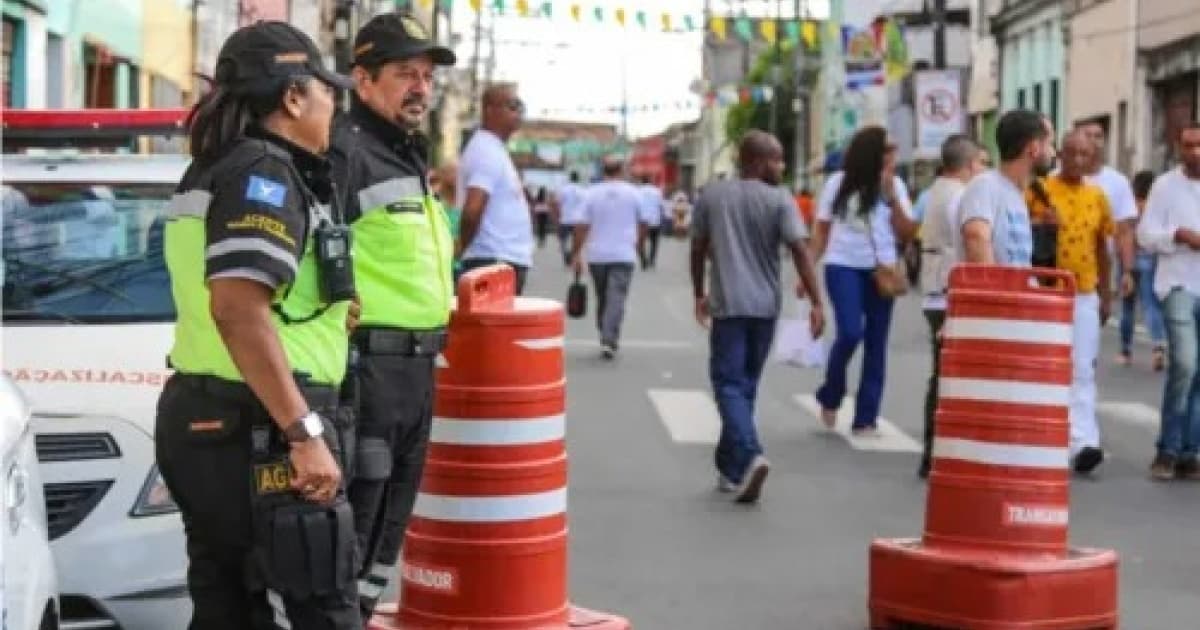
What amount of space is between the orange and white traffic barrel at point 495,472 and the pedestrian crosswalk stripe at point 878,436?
6.60 metres

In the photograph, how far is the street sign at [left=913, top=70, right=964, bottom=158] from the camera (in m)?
36.9

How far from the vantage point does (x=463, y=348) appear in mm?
6277

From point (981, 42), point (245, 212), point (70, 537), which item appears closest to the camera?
point (245, 212)

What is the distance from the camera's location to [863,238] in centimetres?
1274

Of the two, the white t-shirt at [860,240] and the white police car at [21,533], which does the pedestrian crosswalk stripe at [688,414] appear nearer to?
the white t-shirt at [860,240]

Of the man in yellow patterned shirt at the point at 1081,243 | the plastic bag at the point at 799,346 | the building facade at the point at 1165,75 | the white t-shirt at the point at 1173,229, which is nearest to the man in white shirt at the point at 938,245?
the man in yellow patterned shirt at the point at 1081,243

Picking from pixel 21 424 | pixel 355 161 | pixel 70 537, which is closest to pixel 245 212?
pixel 21 424

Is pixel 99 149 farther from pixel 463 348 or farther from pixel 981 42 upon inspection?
pixel 981 42

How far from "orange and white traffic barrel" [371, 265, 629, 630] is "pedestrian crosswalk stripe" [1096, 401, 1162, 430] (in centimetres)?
870

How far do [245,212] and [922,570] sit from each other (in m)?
3.54

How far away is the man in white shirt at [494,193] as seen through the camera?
36.4ft

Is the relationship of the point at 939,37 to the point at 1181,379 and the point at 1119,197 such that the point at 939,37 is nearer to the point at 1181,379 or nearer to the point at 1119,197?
the point at 1119,197

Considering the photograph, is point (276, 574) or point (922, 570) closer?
point (276, 574)

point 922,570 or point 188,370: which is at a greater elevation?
point 188,370
